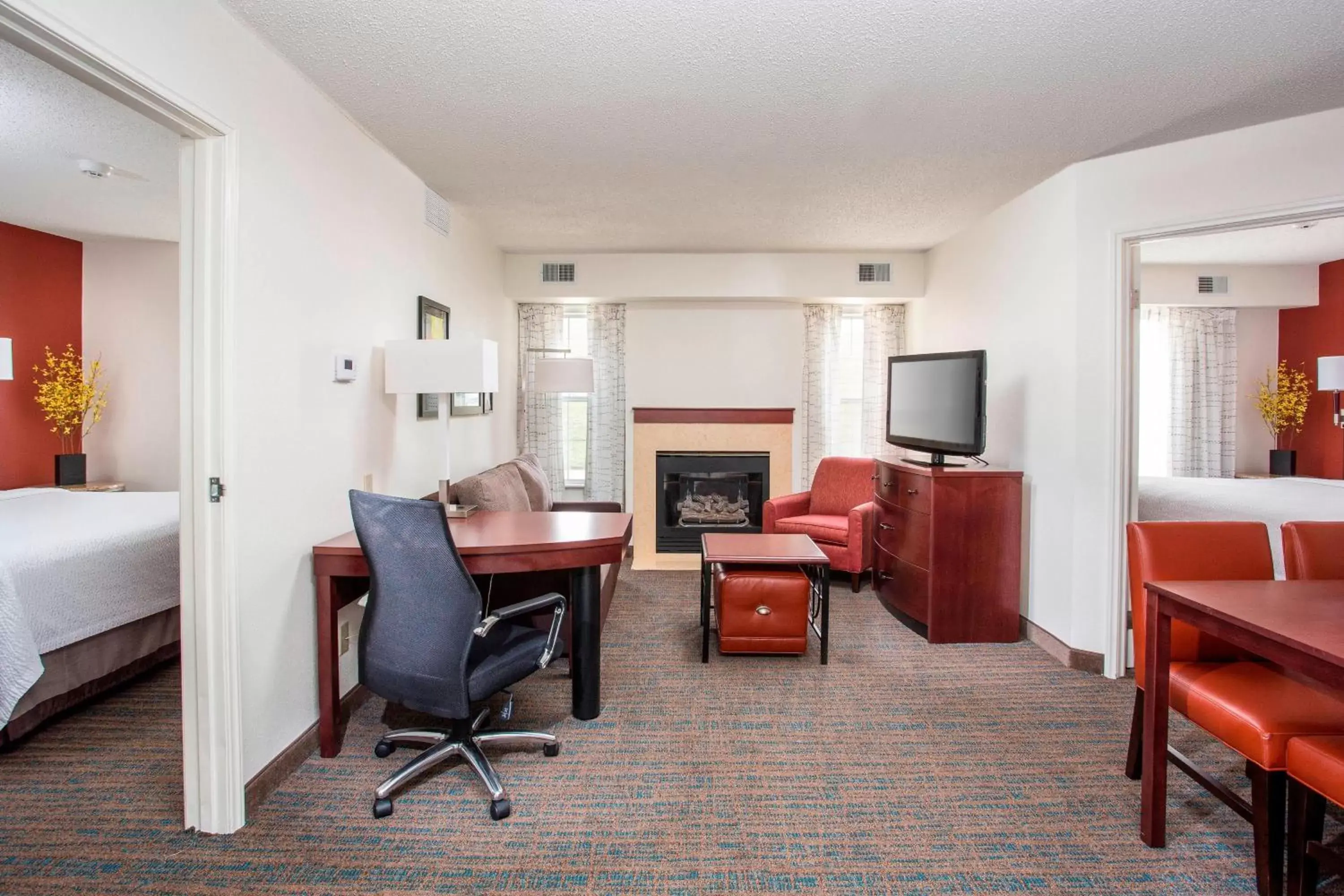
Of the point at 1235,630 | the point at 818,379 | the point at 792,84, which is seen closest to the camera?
the point at 1235,630

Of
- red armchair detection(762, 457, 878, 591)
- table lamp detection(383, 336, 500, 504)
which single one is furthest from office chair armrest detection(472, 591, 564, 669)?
red armchair detection(762, 457, 878, 591)

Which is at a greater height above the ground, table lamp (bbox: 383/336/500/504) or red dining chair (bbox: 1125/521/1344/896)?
table lamp (bbox: 383/336/500/504)

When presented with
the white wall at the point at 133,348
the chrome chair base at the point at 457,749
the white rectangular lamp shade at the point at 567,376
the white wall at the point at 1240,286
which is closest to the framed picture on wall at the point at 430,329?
the white rectangular lamp shade at the point at 567,376

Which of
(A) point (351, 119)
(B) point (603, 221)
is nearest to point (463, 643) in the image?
(A) point (351, 119)

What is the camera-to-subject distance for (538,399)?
5488 mm

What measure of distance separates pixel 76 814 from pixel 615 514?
6.68 ft

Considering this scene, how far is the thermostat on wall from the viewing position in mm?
2545

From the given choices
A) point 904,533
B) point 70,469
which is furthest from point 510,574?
point 70,469

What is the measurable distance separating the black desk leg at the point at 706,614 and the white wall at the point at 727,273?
2.56 metres

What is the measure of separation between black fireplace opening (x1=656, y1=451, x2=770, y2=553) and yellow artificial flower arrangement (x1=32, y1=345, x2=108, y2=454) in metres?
4.00

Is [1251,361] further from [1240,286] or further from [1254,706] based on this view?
[1254,706]

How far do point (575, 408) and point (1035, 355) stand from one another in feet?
11.4

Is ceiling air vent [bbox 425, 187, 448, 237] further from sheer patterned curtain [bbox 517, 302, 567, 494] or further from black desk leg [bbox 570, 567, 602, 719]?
black desk leg [bbox 570, 567, 602, 719]

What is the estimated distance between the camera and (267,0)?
6.13 feet
